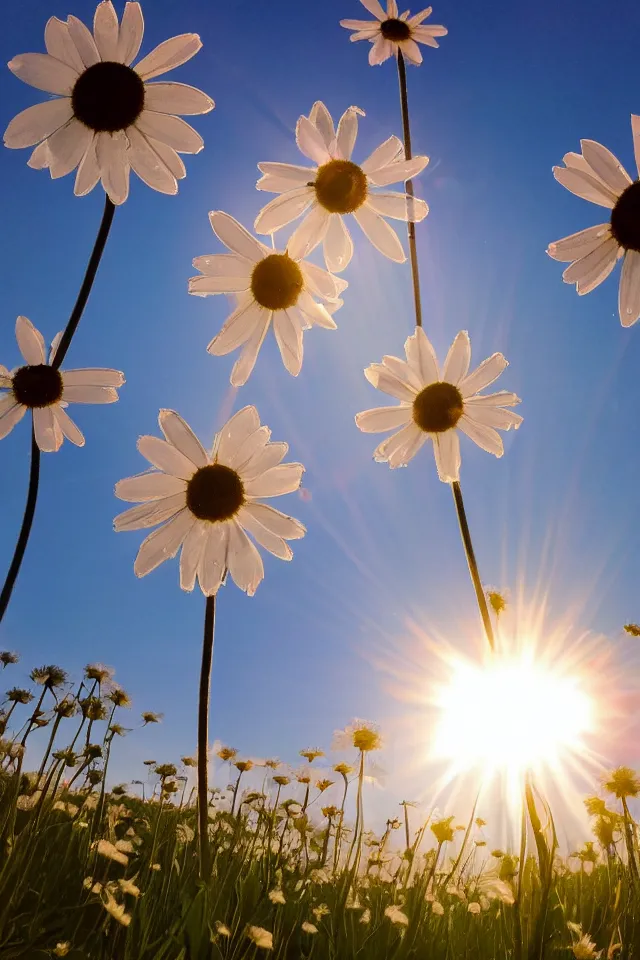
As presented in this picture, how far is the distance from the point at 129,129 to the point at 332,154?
86 cm

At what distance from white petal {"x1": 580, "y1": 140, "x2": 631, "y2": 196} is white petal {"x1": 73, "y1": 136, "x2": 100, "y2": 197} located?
174cm

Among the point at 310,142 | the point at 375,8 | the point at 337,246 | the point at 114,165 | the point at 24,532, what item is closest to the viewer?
the point at 24,532

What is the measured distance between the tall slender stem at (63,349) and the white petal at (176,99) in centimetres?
49

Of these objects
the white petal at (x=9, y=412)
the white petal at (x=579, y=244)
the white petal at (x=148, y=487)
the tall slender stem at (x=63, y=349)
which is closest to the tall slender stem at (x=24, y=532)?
the tall slender stem at (x=63, y=349)

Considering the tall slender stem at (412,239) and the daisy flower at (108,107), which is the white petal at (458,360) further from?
the daisy flower at (108,107)

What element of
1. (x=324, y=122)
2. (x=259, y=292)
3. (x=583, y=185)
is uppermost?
(x=324, y=122)

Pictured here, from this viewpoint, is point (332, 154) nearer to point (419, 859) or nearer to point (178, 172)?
point (178, 172)

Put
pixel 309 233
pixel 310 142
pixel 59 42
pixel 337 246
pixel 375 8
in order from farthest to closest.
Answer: pixel 375 8, pixel 337 246, pixel 309 233, pixel 310 142, pixel 59 42

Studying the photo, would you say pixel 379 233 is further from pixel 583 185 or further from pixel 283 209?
pixel 583 185

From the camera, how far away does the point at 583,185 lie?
2377mm

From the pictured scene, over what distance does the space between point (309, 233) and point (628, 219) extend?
1.27 metres

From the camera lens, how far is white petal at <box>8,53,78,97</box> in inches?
85.7

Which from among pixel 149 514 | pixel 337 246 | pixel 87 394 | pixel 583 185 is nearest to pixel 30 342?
pixel 87 394

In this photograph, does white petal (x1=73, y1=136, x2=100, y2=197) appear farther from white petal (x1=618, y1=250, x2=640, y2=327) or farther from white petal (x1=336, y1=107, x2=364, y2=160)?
white petal (x1=618, y1=250, x2=640, y2=327)
